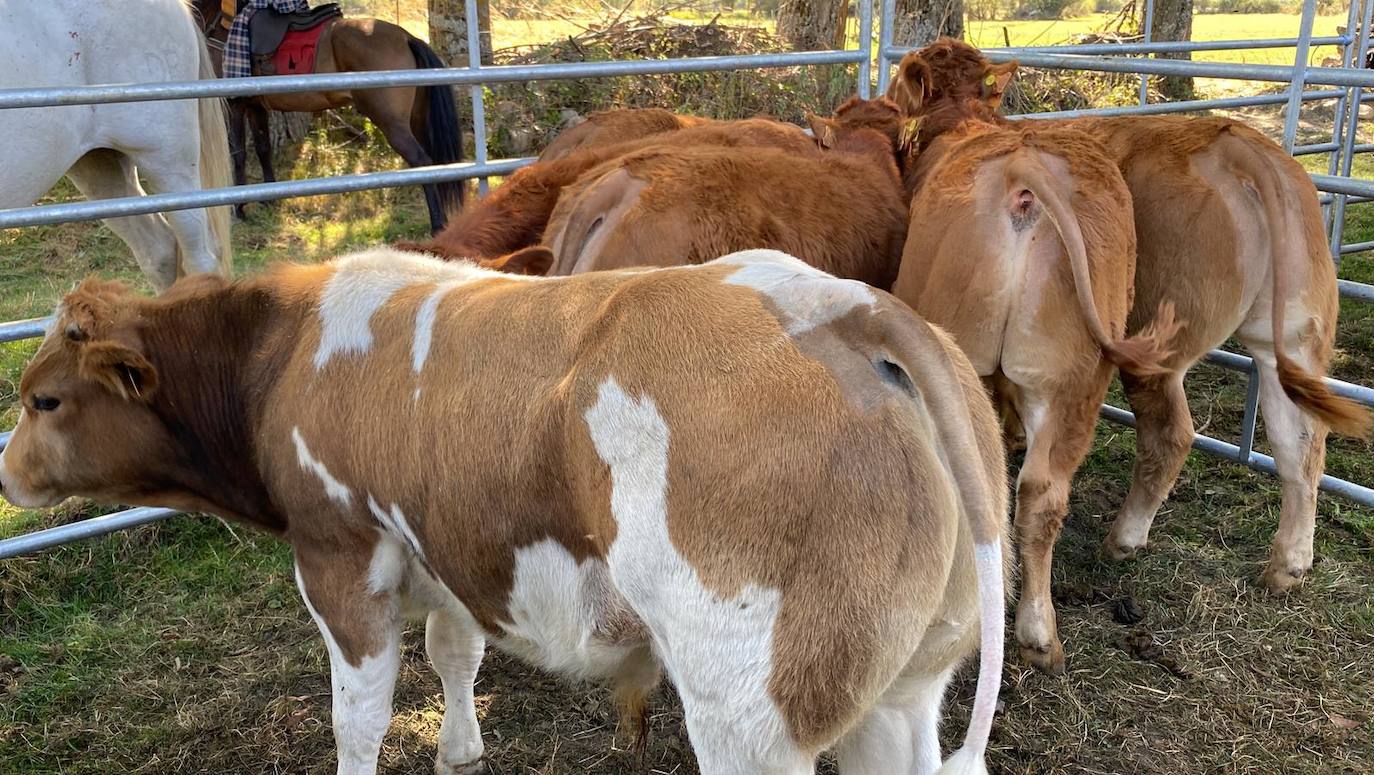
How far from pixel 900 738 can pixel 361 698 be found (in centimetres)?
126

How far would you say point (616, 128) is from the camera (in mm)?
5008

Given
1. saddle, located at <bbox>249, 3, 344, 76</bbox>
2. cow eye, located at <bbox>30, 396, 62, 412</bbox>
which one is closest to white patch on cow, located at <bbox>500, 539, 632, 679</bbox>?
cow eye, located at <bbox>30, 396, 62, 412</bbox>

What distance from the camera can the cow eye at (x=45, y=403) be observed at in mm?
2660

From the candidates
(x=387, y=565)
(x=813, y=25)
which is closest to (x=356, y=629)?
(x=387, y=565)

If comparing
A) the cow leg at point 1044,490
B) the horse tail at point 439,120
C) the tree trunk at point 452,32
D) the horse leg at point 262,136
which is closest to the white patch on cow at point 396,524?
the cow leg at point 1044,490

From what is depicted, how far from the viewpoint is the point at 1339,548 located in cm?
405

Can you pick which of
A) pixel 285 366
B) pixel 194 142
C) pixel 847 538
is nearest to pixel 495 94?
pixel 194 142

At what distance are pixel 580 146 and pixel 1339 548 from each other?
3.48 m

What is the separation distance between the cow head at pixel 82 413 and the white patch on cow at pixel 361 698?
1.86ft

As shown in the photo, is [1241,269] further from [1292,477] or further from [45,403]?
[45,403]

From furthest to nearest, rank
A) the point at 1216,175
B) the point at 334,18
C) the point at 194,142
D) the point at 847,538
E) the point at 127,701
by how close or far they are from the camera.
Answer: the point at 334,18, the point at 194,142, the point at 1216,175, the point at 127,701, the point at 847,538

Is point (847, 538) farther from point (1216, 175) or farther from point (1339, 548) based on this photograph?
point (1339, 548)

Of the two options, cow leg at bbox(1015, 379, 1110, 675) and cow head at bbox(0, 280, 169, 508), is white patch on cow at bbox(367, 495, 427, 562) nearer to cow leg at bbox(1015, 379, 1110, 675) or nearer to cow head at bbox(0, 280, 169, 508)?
cow head at bbox(0, 280, 169, 508)

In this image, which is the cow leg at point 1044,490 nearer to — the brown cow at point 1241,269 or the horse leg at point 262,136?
the brown cow at point 1241,269
